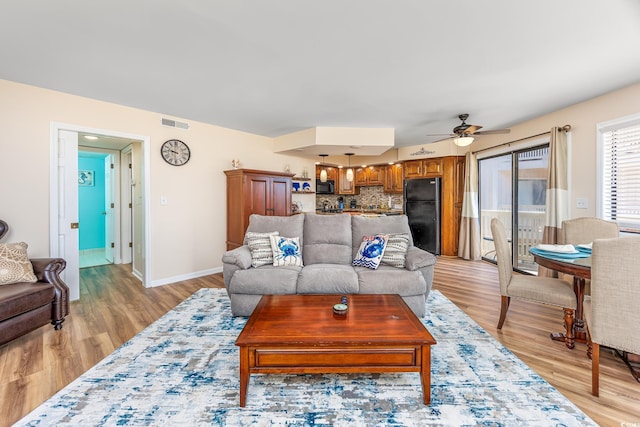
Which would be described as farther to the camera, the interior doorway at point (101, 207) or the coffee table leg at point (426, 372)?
the interior doorway at point (101, 207)

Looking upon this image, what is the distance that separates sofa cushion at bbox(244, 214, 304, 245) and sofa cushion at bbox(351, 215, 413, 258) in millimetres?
655

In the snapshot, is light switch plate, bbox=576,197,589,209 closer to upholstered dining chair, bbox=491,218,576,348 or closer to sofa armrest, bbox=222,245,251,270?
upholstered dining chair, bbox=491,218,576,348

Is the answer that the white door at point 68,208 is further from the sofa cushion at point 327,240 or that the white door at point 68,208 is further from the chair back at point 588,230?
the chair back at point 588,230

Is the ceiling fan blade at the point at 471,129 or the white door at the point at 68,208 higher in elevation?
the ceiling fan blade at the point at 471,129

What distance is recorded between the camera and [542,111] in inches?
153

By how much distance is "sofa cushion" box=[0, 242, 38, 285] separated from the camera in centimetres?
242

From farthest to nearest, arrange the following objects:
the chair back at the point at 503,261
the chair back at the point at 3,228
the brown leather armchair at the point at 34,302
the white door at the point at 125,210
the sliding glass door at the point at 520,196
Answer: the white door at the point at 125,210, the sliding glass door at the point at 520,196, the chair back at the point at 3,228, the chair back at the point at 503,261, the brown leather armchair at the point at 34,302

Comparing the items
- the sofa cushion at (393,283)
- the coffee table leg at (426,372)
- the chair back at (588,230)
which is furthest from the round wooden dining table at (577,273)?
the coffee table leg at (426,372)

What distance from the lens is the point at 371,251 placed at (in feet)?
10.1

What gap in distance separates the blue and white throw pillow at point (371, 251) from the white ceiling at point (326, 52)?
169 cm

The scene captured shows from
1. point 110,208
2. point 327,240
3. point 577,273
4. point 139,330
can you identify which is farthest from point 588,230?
point 110,208

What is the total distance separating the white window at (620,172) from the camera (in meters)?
3.00

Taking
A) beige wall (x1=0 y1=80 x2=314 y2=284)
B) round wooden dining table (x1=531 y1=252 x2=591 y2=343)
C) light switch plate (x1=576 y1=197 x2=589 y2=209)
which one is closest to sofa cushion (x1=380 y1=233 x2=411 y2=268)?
round wooden dining table (x1=531 y1=252 x2=591 y2=343)

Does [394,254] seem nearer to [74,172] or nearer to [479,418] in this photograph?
[479,418]
